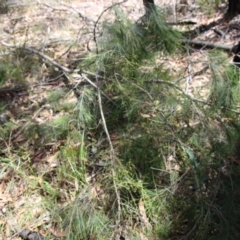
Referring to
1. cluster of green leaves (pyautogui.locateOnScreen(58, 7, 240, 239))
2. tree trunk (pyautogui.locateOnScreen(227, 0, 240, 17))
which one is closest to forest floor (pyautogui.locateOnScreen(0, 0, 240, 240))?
tree trunk (pyautogui.locateOnScreen(227, 0, 240, 17))

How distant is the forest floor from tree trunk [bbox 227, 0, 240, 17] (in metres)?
0.08

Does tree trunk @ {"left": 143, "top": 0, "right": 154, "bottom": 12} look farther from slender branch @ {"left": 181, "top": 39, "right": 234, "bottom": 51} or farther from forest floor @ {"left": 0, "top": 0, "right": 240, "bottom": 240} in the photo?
slender branch @ {"left": 181, "top": 39, "right": 234, "bottom": 51}

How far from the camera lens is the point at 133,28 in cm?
224

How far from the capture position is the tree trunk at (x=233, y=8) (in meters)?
2.98

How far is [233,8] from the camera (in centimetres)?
302

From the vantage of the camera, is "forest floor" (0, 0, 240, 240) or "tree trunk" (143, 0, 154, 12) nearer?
"forest floor" (0, 0, 240, 240)

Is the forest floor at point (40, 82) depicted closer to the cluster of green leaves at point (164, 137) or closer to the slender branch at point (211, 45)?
the slender branch at point (211, 45)

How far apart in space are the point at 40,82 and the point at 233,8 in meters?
1.67

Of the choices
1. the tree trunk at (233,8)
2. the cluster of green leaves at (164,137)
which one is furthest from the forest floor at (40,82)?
the cluster of green leaves at (164,137)

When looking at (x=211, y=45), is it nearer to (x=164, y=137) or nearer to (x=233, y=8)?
(x=233, y=8)

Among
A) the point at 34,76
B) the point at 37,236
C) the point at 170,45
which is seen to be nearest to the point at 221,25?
the point at 170,45

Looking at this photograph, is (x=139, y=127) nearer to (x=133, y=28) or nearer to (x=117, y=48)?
(x=117, y=48)

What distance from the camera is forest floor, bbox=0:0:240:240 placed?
78.9 inches

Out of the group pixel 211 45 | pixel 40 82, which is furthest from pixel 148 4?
pixel 40 82
